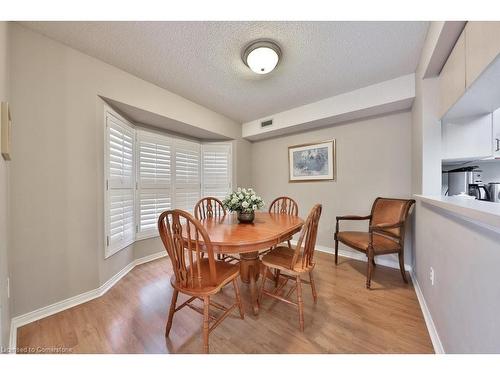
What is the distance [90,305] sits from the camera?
164 cm

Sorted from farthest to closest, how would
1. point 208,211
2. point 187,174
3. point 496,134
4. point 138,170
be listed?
point 187,174 < point 138,170 < point 208,211 < point 496,134

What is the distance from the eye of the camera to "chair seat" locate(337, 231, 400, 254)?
1.93m

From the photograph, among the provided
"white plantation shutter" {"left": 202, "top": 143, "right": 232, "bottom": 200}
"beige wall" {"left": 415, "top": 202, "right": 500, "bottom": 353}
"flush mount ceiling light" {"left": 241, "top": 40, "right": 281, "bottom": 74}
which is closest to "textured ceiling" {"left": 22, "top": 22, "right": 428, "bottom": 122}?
"flush mount ceiling light" {"left": 241, "top": 40, "right": 281, "bottom": 74}

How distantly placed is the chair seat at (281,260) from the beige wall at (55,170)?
1.69 metres

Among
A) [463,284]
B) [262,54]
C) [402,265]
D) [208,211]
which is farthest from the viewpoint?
[208,211]

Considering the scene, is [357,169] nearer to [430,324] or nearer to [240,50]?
[430,324]

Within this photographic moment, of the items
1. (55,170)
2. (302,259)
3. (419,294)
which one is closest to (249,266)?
(302,259)

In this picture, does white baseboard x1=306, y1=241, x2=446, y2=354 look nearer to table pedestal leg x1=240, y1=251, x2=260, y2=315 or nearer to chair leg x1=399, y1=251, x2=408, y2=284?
chair leg x1=399, y1=251, x2=408, y2=284

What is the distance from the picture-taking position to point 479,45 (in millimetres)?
905

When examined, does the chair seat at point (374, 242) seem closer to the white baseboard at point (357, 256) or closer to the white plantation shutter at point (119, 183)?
the white baseboard at point (357, 256)

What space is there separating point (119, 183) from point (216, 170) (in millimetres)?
1618

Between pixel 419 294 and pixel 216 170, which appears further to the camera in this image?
pixel 216 170

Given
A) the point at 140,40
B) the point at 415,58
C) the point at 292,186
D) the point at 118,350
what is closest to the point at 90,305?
the point at 118,350

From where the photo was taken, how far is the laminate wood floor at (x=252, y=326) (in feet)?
3.95
